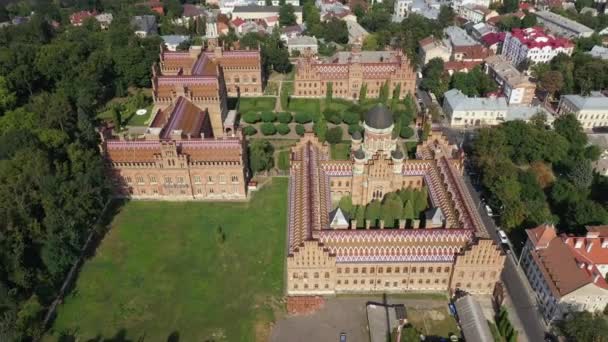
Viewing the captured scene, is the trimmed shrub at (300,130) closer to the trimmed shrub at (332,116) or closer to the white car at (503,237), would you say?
the trimmed shrub at (332,116)

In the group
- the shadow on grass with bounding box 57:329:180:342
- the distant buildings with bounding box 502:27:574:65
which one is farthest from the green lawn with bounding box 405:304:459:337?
the distant buildings with bounding box 502:27:574:65

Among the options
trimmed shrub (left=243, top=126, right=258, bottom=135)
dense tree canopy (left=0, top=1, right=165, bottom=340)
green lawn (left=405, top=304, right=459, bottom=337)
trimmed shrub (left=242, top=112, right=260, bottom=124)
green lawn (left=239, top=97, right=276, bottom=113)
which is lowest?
green lawn (left=405, top=304, right=459, bottom=337)

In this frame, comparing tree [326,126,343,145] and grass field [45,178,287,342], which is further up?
tree [326,126,343,145]

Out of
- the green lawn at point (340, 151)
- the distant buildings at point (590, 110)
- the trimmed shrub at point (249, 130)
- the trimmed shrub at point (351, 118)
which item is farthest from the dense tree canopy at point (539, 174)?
the trimmed shrub at point (249, 130)

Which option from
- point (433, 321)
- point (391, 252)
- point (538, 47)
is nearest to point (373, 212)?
point (391, 252)

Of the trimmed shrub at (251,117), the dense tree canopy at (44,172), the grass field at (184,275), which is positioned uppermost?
the dense tree canopy at (44,172)

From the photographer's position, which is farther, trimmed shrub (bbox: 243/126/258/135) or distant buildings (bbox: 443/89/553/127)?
distant buildings (bbox: 443/89/553/127)

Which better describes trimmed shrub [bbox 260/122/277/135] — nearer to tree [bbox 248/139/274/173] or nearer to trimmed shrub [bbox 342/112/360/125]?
tree [bbox 248/139/274/173]
